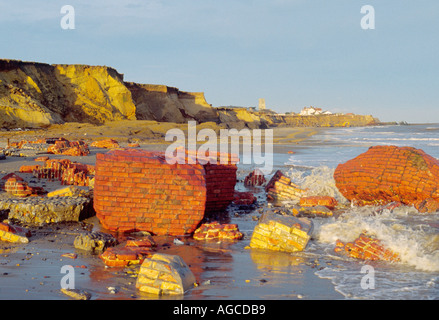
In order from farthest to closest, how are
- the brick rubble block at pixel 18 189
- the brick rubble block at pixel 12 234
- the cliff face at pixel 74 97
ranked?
1. the cliff face at pixel 74 97
2. the brick rubble block at pixel 18 189
3. the brick rubble block at pixel 12 234

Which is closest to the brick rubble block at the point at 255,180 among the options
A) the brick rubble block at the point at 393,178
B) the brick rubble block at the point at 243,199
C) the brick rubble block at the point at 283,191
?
the brick rubble block at the point at 283,191

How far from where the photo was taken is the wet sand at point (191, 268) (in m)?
3.14

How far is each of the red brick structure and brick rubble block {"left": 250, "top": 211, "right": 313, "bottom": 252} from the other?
2.45ft

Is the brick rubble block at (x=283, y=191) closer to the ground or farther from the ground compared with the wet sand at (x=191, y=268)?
farther from the ground

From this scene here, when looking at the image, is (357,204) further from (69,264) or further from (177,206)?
(69,264)

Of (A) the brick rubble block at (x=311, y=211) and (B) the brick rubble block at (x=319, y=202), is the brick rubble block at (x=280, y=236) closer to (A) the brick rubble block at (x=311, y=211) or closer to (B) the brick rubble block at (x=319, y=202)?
(A) the brick rubble block at (x=311, y=211)

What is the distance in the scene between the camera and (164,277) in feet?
10.5

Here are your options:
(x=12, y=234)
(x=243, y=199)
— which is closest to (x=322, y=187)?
(x=243, y=199)

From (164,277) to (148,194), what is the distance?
1.74 m

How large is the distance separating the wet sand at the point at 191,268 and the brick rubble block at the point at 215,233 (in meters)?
0.12

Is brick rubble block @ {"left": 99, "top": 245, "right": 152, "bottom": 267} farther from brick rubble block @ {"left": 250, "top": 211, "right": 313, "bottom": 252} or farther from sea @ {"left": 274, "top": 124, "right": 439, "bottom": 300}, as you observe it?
sea @ {"left": 274, "top": 124, "right": 439, "bottom": 300}

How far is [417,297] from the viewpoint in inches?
126

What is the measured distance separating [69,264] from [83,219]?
68.7 inches

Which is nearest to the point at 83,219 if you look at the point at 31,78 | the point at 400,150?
the point at 400,150
